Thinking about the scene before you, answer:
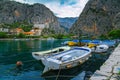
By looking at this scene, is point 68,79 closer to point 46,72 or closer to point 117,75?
point 46,72

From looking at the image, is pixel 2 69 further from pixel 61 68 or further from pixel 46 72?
pixel 61 68

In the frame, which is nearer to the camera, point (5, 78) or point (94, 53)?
point (5, 78)

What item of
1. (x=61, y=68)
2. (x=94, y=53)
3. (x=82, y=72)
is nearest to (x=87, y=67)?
(x=82, y=72)

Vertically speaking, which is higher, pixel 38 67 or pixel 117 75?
pixel 117 75

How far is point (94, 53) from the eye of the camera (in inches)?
2015

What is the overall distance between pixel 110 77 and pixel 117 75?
2.49 feet

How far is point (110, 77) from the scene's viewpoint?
1845 cm

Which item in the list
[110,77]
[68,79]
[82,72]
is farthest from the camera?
[82,72]

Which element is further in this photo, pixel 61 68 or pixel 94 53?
pixel 94 53

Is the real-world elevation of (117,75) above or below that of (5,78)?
above

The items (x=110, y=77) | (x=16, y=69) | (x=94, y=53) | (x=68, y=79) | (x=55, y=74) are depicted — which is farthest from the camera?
(x=94, y=53)

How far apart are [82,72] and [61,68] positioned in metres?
3.89

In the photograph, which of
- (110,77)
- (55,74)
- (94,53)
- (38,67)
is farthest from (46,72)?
(94,53)

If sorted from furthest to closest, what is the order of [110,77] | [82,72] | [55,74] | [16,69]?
[16,69] < [82,72] < [55,74] < [110,77]
